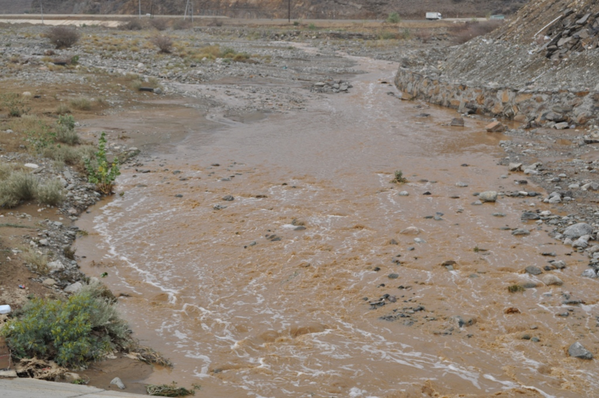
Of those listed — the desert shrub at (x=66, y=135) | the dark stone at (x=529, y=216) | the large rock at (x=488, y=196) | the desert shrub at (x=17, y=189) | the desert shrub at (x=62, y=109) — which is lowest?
the dark stone at (x=529, y=216)

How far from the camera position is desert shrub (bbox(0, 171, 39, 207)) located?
9.44 metres

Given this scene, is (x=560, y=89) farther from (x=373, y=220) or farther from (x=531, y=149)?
(x=373, y=220)

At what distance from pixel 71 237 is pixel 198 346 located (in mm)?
3776

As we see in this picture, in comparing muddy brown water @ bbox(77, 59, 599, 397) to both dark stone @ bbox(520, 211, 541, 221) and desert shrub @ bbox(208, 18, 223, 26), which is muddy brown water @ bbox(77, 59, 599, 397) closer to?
dark stone @ bbox(520, 211, 541, 221)

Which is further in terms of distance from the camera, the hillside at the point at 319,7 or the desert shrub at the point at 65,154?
the hillside at the point at 319,7

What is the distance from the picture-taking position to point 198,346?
6234mm

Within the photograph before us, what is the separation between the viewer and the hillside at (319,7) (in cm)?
7338

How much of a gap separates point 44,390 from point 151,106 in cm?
1640

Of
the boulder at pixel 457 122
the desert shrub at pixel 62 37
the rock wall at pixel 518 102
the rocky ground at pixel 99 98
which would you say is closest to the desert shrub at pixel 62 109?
the rocky ground at pixel 99 98

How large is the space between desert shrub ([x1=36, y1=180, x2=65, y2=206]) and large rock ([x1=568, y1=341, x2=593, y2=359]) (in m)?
7.94

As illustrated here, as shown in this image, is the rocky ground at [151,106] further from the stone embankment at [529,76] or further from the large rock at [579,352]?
the large rock at [579,352]

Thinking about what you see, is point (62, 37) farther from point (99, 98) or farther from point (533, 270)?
point (533, 270)

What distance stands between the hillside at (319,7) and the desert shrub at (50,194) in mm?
68231

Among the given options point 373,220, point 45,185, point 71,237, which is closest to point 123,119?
point 45,185
